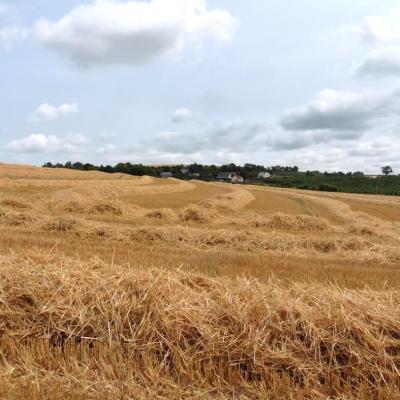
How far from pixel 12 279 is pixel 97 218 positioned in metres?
10.7

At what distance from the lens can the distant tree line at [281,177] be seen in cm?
8548

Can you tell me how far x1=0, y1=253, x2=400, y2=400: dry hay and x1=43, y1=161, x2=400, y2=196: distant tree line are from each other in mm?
76676

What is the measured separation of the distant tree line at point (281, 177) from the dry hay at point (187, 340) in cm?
7668

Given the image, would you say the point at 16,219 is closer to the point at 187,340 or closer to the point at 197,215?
the point at 197,215

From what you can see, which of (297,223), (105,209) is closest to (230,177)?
(105,209)

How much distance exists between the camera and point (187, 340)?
461cm

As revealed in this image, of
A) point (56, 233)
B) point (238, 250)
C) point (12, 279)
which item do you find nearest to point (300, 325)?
point (12, 279)

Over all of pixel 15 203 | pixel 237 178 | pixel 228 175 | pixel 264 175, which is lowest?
pixel 15 203

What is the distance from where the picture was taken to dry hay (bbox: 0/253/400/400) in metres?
4.02

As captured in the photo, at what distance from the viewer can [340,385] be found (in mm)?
4223

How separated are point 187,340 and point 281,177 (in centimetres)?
10685

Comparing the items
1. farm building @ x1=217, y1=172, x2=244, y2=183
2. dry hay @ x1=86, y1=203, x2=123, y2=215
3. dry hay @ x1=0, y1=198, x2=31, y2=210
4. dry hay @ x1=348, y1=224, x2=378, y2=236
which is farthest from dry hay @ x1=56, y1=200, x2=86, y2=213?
farm building @ x1=217, y1=172, x2=244, y2=183

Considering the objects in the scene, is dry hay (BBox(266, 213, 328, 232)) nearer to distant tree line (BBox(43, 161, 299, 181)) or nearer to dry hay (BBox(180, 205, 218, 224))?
dry hay (BBox(180, 205, 218, 224))

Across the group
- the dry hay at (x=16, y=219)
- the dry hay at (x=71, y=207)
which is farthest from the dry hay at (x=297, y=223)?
the dry hay at (x=16, y=219)
